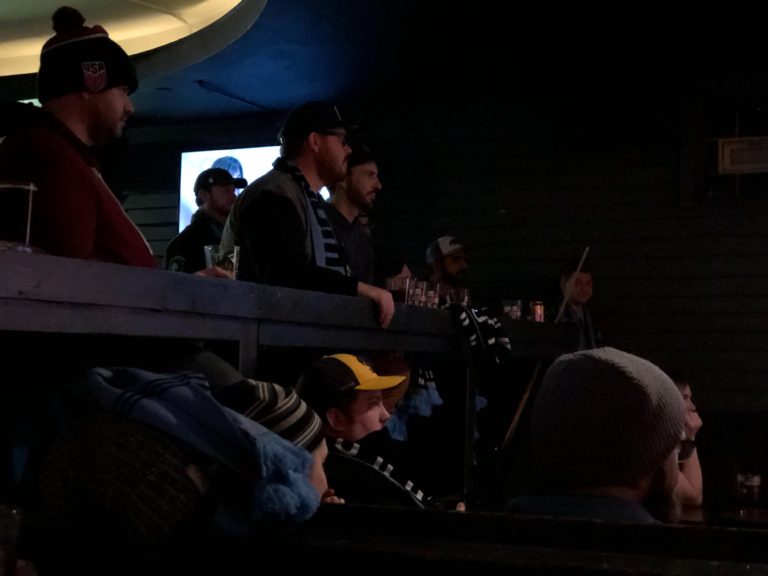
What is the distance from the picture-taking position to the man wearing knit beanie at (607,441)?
189 centimetres

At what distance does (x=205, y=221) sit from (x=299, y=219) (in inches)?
118

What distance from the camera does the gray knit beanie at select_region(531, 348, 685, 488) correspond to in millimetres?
1889

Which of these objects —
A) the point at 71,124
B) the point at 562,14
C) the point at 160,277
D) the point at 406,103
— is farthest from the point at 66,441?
the point at 406,103

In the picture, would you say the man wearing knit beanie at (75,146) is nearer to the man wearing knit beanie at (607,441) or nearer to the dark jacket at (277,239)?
the dark jacket at (277,239)

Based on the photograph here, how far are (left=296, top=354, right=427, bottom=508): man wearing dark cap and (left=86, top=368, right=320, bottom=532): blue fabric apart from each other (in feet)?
4.51

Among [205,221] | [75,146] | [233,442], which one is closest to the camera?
[233,442]

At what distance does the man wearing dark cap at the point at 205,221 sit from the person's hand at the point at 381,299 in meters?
2.74

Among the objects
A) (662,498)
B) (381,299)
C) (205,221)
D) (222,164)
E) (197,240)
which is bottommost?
(662,498)

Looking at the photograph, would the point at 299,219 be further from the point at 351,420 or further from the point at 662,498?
the point at 662,498

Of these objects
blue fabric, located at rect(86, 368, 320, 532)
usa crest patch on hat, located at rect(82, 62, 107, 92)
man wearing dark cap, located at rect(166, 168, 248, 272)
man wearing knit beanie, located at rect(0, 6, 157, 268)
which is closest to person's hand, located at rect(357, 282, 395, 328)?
man wearing knit beanie, located at rect(0, 6, 157, 268)

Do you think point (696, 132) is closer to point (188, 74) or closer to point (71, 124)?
point (188, 74)

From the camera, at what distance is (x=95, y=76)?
2551 millimetres

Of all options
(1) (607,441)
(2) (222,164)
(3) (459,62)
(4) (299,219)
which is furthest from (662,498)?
(2) (222,164)

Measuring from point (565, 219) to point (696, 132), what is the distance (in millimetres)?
1217
